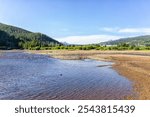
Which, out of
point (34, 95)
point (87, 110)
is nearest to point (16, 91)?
point (34, 95)

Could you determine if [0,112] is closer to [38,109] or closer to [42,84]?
[38,109]

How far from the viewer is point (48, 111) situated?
566 inches

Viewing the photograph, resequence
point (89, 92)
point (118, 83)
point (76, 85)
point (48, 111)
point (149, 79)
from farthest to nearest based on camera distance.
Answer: point (149, 79) → point (118, 83) → point (76, 85) → point (89, 92) → point (48, 111)

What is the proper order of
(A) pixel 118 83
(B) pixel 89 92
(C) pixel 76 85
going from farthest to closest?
(A) pixel 118 83 < (C) pixel 76 85 < (B) pixel 89 92

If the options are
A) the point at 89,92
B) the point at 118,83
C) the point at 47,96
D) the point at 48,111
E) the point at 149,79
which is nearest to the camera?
the point at 48,111

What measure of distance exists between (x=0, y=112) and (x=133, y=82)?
60.1 ft

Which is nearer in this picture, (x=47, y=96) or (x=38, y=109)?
(x=38, y=109)

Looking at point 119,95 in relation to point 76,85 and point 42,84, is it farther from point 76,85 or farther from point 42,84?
point 42,84

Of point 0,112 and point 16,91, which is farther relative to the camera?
point 16,91

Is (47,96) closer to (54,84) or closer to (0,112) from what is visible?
(54,84)

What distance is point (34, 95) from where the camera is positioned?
904 inches

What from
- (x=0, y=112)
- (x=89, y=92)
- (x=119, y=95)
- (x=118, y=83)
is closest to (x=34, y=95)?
(x=89, y=92)

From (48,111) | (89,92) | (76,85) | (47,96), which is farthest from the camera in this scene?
(76,85)

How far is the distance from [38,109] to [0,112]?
1.87 m
